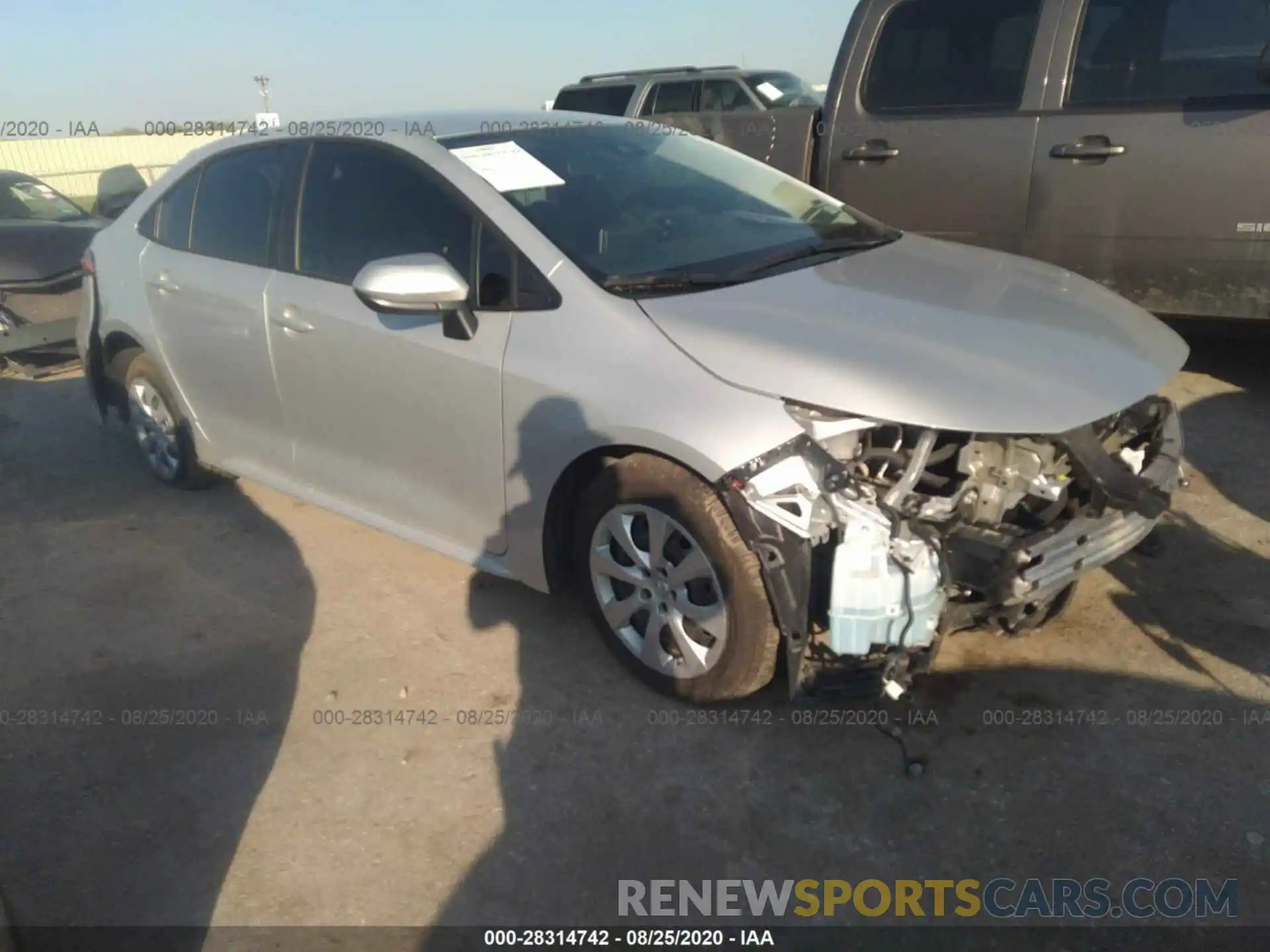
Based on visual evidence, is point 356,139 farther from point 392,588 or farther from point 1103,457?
point 1103,457

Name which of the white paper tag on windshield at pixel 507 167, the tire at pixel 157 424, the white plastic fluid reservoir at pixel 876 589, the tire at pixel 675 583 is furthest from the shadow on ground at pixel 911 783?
the tire at pixel 157 424

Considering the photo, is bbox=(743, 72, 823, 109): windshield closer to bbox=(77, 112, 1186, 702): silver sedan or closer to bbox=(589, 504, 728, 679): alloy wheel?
bbox=(77, 112, 1186, 702): silver sedan

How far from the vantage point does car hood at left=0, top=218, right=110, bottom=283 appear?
734 centimetres

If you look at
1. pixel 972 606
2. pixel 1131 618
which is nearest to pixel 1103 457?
pixel 972 606

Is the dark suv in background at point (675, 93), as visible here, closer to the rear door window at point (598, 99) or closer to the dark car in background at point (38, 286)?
the rear door window at point (598, 99)

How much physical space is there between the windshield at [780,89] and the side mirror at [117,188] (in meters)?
5.97

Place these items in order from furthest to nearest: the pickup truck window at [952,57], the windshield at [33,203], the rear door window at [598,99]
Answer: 1. the rear door window at [598,99]
2. the windshield at [33,203]
3. the pickup truck window at [952,57]

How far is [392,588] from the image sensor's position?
402cm

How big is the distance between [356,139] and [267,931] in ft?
8.84

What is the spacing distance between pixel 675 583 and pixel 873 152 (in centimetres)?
350

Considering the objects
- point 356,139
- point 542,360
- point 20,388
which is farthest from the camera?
point 20,388

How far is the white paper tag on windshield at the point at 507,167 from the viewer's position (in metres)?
3.38

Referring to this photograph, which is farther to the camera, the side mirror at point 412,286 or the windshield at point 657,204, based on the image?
the windshield at point 657,204

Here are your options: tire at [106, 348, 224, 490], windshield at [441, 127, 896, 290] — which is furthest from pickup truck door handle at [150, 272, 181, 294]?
windshield at [441, 127, 896, 290]
